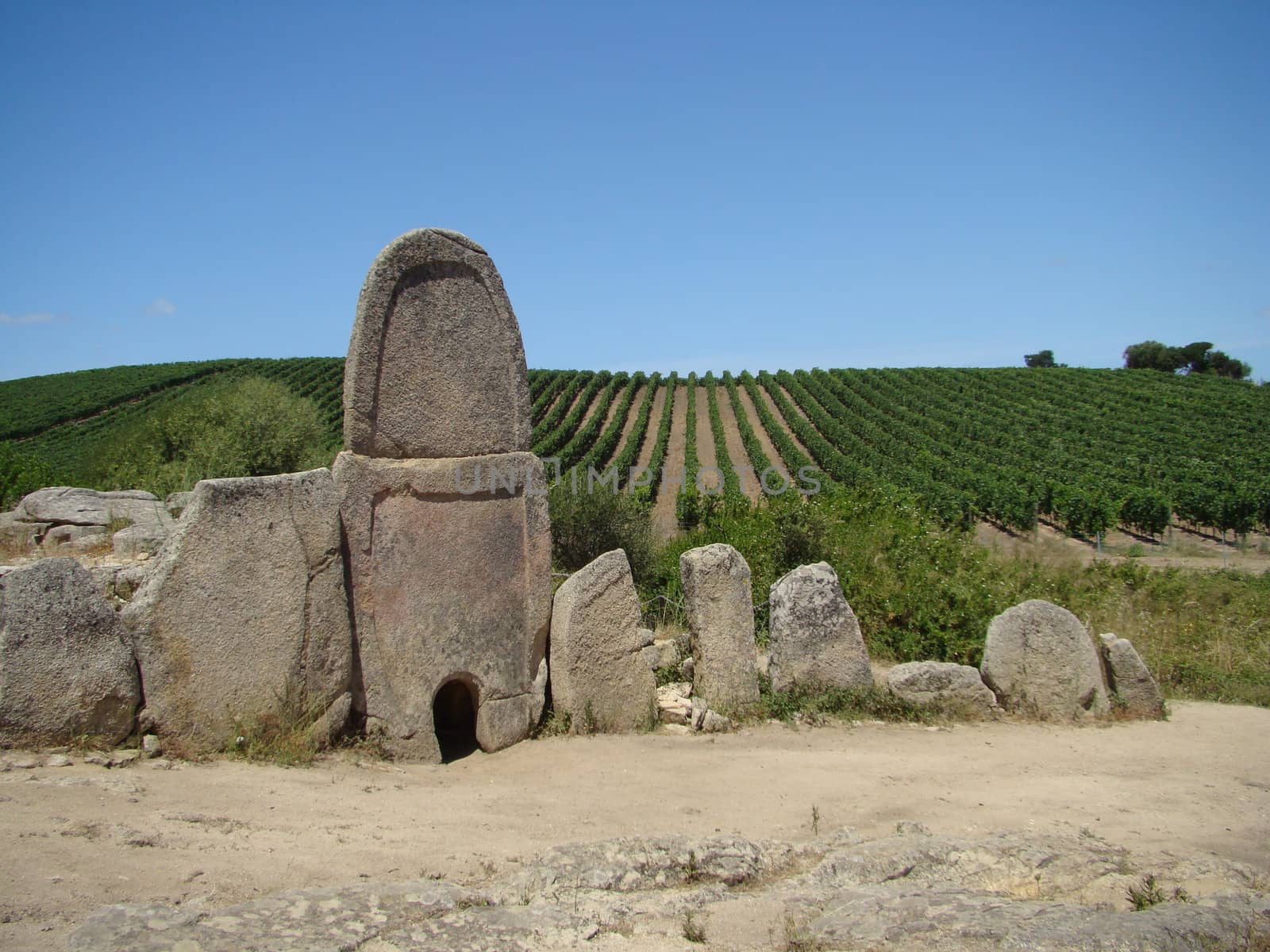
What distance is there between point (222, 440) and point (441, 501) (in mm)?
19356

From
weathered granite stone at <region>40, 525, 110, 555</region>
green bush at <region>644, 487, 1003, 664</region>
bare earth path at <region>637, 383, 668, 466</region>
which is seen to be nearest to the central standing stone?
green bush at <region>644, 487, 1003, 664</region>

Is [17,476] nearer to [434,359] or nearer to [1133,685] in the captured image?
[434,359]

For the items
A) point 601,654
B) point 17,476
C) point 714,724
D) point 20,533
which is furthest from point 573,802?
point 17,476

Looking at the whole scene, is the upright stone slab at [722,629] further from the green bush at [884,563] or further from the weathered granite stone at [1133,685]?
the weathered granite stone at [1133,685]

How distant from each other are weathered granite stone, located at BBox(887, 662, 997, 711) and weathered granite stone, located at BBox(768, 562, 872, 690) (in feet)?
1.06

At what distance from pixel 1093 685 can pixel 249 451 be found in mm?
21837

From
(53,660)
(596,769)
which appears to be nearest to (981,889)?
(596,769)

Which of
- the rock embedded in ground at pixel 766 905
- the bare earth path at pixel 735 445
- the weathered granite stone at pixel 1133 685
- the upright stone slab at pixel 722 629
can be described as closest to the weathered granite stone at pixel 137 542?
the upright stone slab at pixel 722 629

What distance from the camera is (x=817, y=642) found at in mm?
7953

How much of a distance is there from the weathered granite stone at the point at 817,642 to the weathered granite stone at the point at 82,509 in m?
7.44

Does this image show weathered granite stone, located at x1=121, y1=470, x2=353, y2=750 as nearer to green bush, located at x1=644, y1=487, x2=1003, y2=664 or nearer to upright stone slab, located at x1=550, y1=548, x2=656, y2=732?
upright stone slab, located at x1=550, y1=548, x2=656, y2=732

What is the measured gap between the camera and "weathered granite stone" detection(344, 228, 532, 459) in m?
6.44

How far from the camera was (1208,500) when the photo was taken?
29062 mm

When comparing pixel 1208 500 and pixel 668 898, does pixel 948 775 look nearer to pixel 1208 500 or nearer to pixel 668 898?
pixel 668 898
